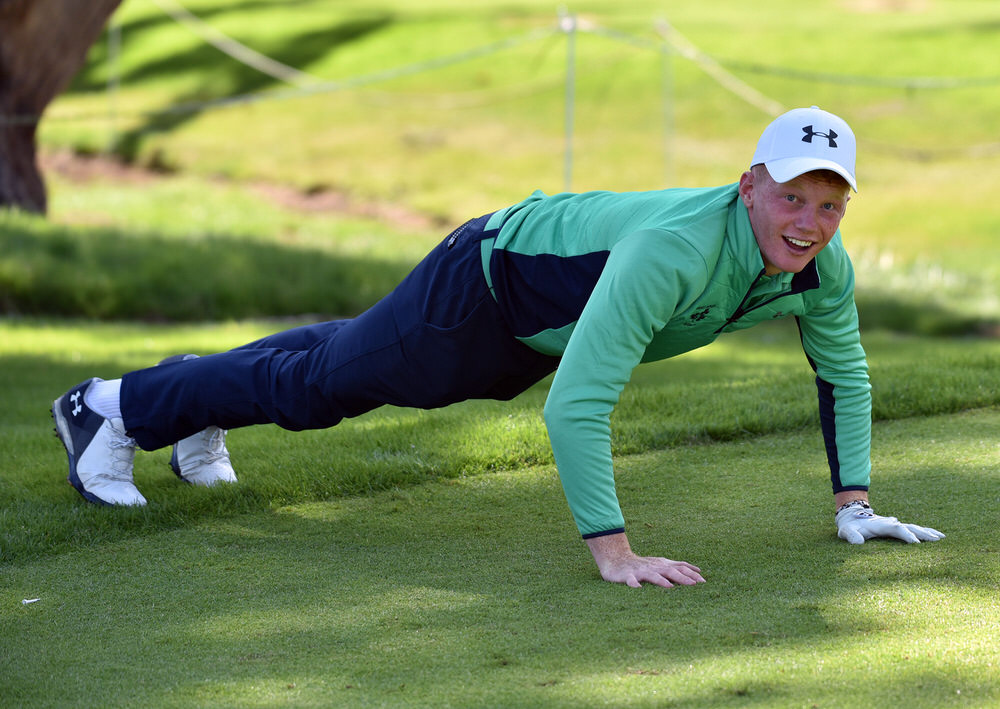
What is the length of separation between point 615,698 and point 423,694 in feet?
1.24

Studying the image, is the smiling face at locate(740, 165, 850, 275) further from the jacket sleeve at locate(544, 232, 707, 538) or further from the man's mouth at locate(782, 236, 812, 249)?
the jacket sleeve at locate(544, 232, 707, 538)

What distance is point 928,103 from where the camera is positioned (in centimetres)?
1938

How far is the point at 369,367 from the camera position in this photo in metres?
3.48

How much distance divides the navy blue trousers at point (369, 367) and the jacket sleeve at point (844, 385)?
0.77m

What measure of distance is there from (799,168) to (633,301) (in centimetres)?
49

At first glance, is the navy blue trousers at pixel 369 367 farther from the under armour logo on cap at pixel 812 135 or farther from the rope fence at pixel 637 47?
the rope fence at pixel 637 47

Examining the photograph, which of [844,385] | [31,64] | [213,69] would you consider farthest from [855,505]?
[213,69]

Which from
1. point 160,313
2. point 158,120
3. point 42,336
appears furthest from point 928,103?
point 42,336

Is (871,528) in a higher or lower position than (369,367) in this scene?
lower

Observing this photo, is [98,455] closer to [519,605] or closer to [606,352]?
[519,605]

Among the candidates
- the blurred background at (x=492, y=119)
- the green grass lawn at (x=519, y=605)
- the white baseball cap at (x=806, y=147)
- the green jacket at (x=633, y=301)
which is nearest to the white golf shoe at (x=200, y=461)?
the green grass lawn at (x=519, y=605)

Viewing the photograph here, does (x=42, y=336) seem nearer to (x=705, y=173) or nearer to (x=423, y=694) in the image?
(x=423, y=694)

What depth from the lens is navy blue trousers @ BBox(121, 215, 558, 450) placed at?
3367 mm

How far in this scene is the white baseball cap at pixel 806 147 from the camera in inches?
111
